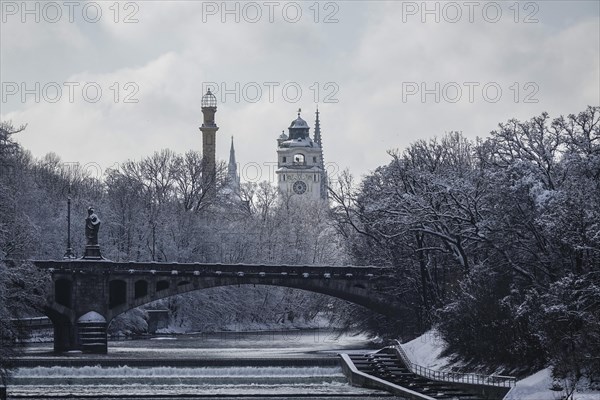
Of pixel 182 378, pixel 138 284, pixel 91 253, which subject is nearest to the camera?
pixel 182 378

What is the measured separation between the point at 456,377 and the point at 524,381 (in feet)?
25.4

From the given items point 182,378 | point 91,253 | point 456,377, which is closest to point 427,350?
point 456,377

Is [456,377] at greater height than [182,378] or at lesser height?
lesser

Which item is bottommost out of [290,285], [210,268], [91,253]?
[290,285]

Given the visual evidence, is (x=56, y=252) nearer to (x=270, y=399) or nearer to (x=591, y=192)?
(x=270, y=399)

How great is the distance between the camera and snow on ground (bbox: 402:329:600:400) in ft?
201

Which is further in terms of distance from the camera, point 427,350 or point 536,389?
point 427,350

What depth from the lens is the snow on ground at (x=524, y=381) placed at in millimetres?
61362

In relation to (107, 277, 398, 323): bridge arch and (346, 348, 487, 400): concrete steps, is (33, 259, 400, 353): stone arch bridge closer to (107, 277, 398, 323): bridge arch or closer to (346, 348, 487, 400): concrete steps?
(107, 277, 398, 323): bridge arch

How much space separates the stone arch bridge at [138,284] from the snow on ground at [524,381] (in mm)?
19530

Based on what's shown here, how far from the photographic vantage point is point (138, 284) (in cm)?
10519

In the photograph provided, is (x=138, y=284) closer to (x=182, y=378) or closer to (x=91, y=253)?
(x=91, y=253)

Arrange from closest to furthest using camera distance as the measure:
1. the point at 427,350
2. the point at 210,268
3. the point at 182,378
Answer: the point at 182,378, the point at 427,350, the point at 210,268

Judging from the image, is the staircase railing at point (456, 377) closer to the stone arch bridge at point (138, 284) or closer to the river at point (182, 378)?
the river at point (182, 378)
